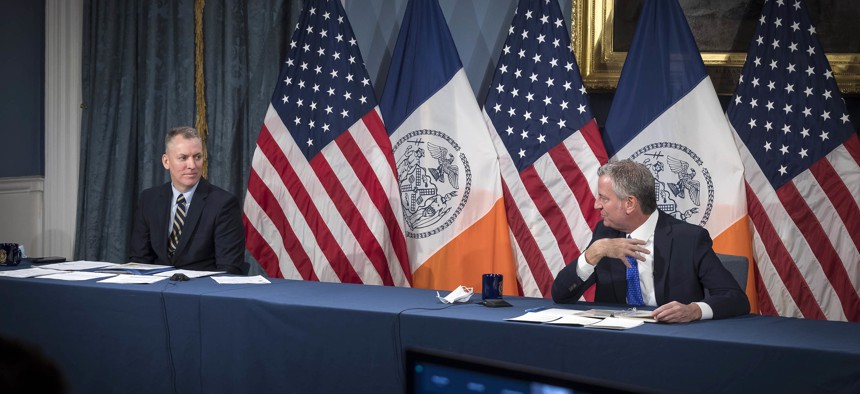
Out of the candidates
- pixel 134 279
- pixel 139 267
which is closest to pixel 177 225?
pixel 139 267

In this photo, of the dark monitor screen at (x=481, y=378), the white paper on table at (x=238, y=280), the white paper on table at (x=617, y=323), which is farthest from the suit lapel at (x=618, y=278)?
the dark monitor screen at (x=481, y=378)

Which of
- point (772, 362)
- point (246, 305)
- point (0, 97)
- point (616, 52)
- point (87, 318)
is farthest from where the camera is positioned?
point (0, 97)

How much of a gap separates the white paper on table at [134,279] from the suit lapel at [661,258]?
201 cm

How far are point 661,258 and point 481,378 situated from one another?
6.68 ft

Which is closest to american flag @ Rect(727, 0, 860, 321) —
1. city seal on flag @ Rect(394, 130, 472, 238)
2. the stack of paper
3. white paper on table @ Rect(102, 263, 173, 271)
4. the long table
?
city seal on flag @ Rect(394, 130, 472, 238)

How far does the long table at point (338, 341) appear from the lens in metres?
2.56

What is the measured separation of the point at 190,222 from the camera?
4.47 m

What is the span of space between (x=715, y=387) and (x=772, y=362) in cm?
17

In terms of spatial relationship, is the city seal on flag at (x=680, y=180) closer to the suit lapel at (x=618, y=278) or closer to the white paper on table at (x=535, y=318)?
the suit lapel at (x=618, y=278)

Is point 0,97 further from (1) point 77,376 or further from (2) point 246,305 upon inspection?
(2) point 246,305

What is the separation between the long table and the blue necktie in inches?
13.1

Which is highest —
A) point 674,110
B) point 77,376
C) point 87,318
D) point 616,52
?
point 616,52

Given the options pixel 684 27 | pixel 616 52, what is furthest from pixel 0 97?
pixel 684 27

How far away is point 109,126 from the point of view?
239 inches
